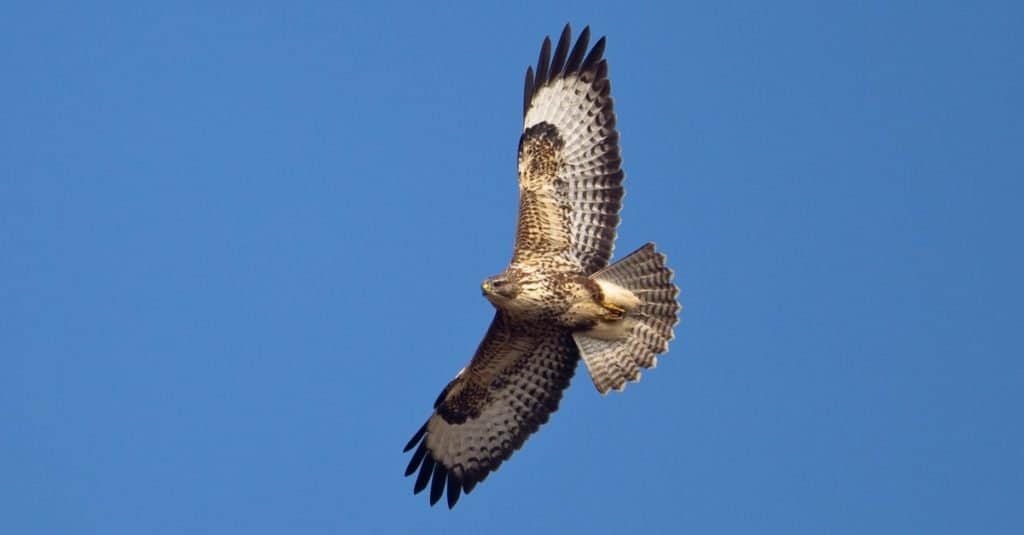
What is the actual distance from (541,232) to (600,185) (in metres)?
0.55

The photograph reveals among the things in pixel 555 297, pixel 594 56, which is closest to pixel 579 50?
pixel 594 56

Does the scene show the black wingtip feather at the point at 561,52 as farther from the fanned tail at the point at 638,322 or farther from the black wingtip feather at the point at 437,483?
the black wingtip feather at the point at 437,483

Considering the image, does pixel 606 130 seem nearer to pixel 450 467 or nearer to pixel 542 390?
pixel 542 390

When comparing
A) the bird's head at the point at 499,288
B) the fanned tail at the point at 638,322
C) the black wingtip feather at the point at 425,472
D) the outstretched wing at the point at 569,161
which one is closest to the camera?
the bird's head at the point at 499,288

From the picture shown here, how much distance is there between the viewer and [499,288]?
10.2 m

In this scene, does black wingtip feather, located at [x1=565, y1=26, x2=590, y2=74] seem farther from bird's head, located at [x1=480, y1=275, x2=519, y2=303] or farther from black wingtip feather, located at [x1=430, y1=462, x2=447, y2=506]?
black wingtip feather, located at [x1=430, y1=462, x2=447, y2=506]

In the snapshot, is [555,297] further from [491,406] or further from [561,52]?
[561,52]

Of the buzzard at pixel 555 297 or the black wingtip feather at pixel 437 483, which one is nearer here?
the buzzard at pixel 555 297

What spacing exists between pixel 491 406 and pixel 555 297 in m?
1.23

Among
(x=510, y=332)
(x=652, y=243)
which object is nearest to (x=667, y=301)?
(x=652, y=243)

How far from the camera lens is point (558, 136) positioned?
11.1 m

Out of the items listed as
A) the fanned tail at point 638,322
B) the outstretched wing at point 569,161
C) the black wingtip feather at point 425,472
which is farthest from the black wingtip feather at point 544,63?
the black wingtip feather at point 425,472

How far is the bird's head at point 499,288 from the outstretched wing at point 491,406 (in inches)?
17.3

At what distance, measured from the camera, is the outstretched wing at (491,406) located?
1088cm
